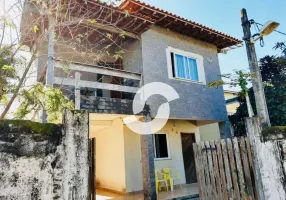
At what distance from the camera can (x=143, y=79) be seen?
905 cm

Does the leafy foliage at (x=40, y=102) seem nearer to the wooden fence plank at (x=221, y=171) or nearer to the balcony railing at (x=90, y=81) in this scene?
the balcony railing at (x=90, y=81)

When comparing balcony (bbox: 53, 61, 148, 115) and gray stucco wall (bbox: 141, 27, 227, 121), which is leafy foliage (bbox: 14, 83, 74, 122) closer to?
balcony (bbox: 53, 61, 148, 115)

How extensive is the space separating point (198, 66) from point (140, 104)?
15.3 feet

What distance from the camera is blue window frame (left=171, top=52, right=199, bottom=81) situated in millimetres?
10695

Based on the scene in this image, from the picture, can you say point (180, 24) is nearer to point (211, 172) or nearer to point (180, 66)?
point (180, 66)

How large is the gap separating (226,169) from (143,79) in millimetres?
4777

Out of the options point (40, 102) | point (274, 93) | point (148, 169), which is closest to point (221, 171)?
point (148, 169)

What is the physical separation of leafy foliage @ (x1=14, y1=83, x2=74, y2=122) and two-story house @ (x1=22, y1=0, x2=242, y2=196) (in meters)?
2.80

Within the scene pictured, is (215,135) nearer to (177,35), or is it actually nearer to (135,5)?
(177,35)

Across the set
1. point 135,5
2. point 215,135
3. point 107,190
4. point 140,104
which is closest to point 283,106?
point 215,135

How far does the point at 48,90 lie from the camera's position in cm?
438

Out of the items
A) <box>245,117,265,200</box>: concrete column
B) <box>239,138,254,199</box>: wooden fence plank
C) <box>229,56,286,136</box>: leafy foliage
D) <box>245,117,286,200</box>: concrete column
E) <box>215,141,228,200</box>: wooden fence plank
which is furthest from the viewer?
<box>229,56,286,136</box>: leafy foliage

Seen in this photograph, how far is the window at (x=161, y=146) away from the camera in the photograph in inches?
458
